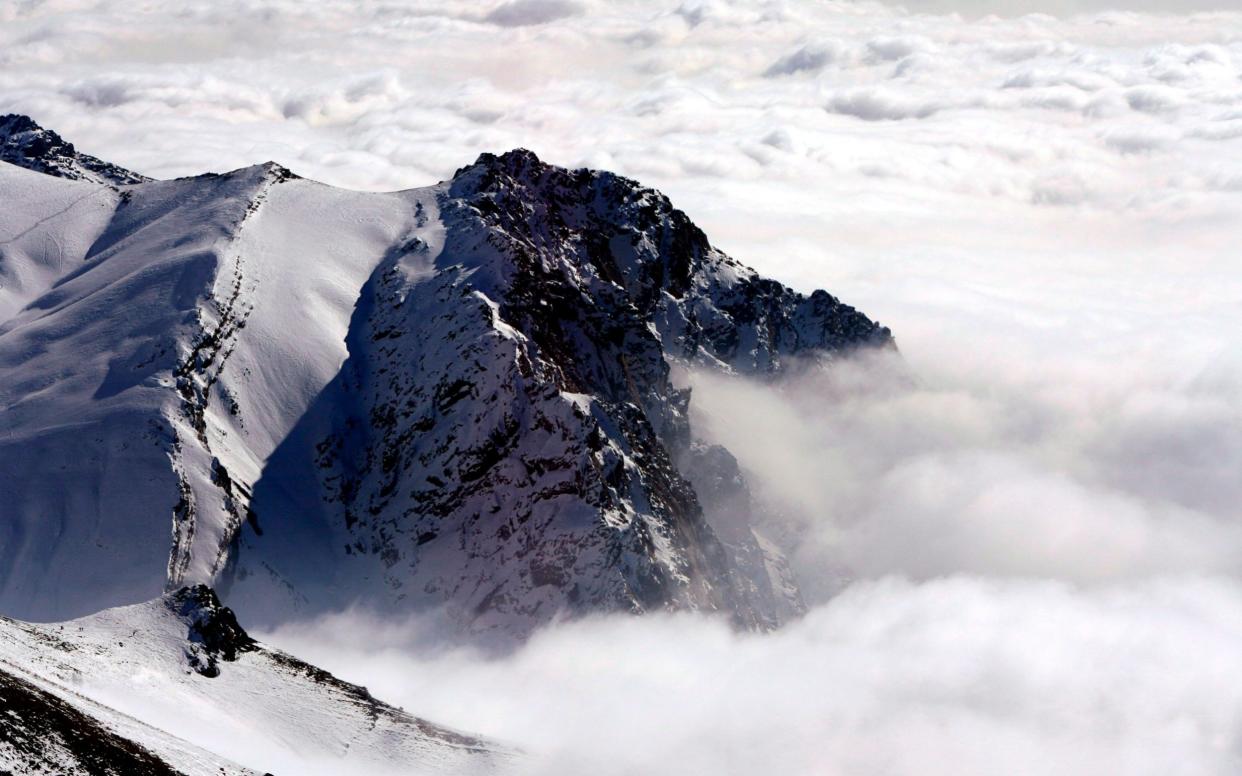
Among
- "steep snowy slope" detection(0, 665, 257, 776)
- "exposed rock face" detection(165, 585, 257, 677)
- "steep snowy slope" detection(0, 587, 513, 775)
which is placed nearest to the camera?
"steep snowy slope" detection(0, 665, 257, 776)

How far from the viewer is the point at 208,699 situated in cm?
15688

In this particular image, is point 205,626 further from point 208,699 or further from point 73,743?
point 73,743

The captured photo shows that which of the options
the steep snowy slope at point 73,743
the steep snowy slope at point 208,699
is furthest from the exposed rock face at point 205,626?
the steep snowy slope at point 73,743

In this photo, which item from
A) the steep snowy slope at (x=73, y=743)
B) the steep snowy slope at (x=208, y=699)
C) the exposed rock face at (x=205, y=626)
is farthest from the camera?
the exposed rock face at (x=205, y=626)

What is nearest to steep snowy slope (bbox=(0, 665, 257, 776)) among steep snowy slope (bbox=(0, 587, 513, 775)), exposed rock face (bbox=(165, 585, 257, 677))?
steep snowy slope (bbox=(0, 587, 513, 775))

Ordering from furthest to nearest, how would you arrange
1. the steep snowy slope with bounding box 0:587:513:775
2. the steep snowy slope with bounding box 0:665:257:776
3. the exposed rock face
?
1. the exposed rock face
2. the steep snowy slope with bounding box 0:587:513:775
3. the steep snowy slope with bounding box 0:665:257:776

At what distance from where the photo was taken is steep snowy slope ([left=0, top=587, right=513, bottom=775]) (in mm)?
129125

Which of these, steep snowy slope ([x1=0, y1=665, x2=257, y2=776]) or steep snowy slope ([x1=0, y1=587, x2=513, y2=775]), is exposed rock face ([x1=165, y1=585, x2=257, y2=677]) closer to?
steep snowy slope ([x1=0, y1=587, x2=513, y2=775])

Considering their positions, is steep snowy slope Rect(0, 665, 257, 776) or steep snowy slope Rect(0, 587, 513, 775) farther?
steep snowy slope Rect(0, 587, 513, 775)

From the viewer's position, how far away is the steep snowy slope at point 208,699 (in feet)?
424

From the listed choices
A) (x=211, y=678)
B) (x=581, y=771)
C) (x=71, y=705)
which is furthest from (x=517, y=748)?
(x=71, y=705)

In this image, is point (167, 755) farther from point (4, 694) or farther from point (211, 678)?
point (211, 678)

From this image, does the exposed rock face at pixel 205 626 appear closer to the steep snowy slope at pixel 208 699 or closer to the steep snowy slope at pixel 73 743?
the steep snowy slope at pixel 208 699

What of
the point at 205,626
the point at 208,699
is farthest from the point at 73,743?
the point at 205,626
